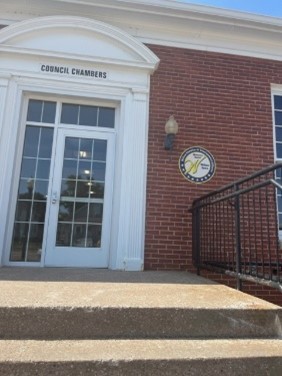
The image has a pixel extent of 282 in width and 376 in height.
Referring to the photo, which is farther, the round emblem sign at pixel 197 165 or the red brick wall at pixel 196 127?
the round emblem sign at pixel 197 165

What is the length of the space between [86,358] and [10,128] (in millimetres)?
3698

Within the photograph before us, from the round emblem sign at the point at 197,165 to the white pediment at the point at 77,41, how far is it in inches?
55.9

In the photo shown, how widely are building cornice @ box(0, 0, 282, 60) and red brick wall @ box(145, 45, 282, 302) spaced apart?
182 mm

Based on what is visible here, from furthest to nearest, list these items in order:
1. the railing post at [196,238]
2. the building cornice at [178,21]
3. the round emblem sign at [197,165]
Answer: the building cornice at [178,21], the round emblem sign at [197,165], the railing post at [196,238]

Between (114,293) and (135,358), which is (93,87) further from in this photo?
(135,358)

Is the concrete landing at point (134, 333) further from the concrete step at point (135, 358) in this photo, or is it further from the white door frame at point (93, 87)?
the white door frame at point (93, 87)

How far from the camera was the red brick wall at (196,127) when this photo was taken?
188 inches

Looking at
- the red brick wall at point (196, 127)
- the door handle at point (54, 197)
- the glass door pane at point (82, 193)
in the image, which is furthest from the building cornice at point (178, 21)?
the door handle at point (54, 197)

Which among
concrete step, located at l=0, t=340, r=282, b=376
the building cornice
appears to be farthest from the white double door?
concrete step, located at l=0, t=340, r=282, b=376

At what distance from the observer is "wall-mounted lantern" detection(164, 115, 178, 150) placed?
192 inches

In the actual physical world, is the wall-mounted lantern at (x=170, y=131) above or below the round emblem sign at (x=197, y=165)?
above

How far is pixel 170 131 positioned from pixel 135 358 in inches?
138

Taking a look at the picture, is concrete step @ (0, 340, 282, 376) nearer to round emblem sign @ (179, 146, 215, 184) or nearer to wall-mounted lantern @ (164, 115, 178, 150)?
round emblem sign @ (179, 146, 215, 184)

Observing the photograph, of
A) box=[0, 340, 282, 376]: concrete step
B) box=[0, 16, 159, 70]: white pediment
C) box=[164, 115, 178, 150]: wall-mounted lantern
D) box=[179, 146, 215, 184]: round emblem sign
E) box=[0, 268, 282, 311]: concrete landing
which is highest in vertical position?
box=[0, 16, 159, 70]: white pediment
